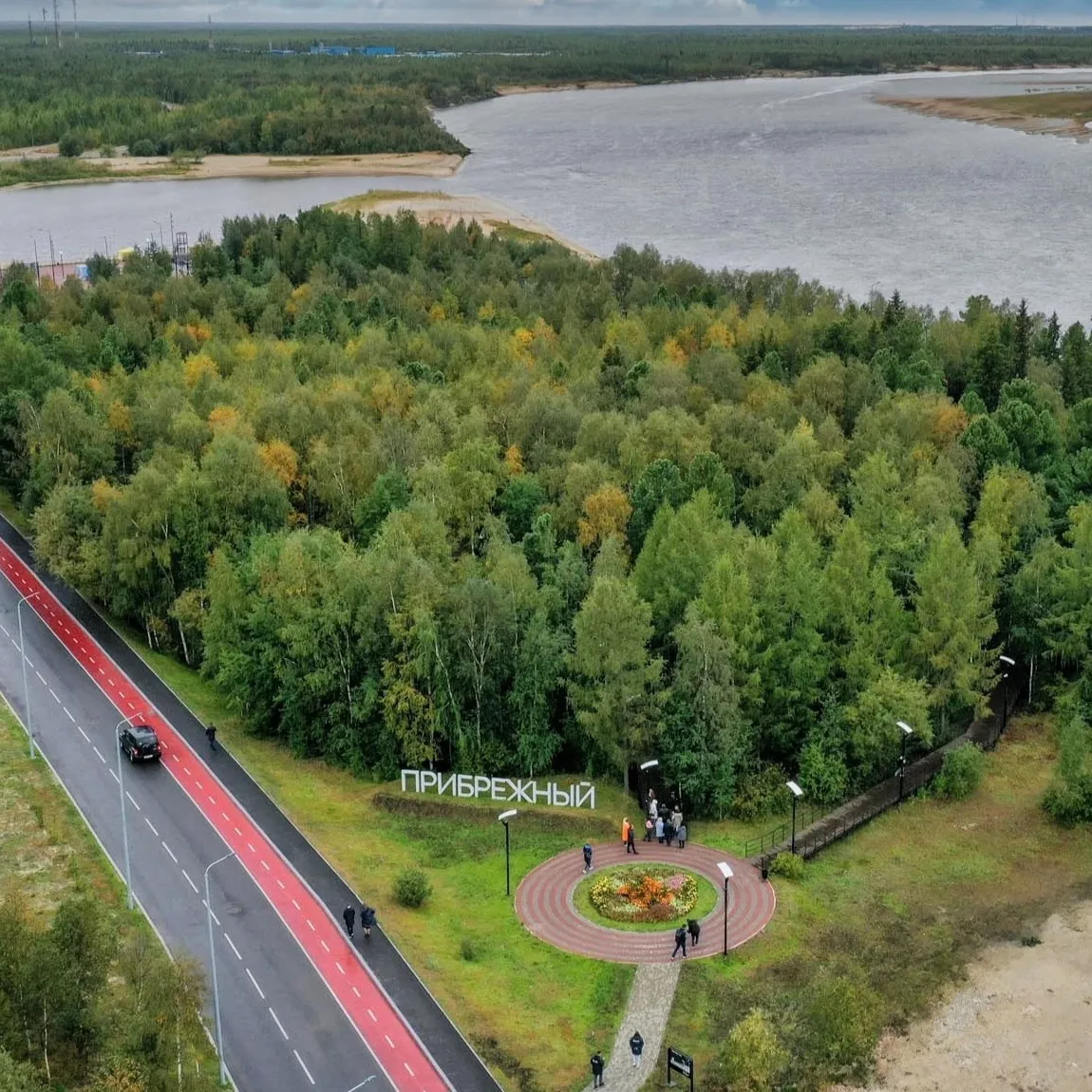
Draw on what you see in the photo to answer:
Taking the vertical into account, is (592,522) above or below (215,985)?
above

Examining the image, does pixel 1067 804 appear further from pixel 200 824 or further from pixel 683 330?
pixel 683 330

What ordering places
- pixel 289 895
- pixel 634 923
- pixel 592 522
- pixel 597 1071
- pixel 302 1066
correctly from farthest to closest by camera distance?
pixel 592 522 → pixel 289 895 → pixel 634 923 → pixel 302 1066 → pixel 597 1071

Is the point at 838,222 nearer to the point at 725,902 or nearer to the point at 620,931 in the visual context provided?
the point at 725,902

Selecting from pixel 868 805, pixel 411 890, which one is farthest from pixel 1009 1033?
pixel 411 890

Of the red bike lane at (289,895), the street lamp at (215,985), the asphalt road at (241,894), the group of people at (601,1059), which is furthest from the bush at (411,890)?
the group of people at (601,1059)

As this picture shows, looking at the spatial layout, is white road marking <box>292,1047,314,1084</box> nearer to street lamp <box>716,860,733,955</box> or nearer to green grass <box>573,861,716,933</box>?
green grass <box>573,861,716,933</box>

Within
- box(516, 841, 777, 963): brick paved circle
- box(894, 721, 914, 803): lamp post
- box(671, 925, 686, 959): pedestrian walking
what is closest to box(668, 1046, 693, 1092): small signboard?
box(671, 925, 686, 959): pedestrian walking
